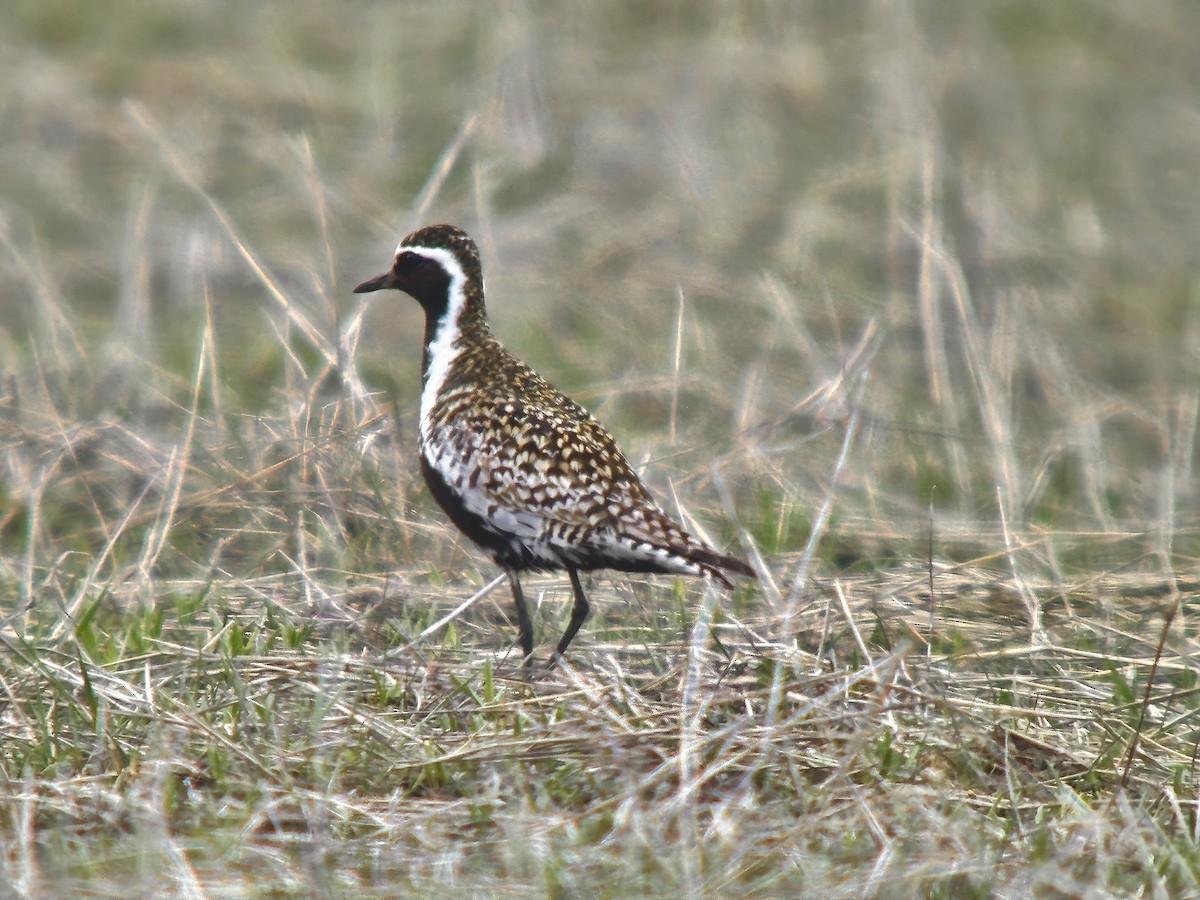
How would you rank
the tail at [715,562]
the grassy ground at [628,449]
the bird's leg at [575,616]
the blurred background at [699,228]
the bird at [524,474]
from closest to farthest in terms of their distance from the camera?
the grassy ground at [628,449], the tail at [715,562], the bird at [524,474], the bird's leg at [575,616], the blurred background at [699,228]

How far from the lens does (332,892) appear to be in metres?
3.28

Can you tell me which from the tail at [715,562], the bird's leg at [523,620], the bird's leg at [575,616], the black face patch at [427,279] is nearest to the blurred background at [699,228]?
the black face patch at [427,279]

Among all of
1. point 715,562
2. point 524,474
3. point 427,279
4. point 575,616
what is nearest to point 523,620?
point 575,616

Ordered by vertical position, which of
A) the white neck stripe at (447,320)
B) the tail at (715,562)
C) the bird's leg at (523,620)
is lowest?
the bird's leg at (523,620)

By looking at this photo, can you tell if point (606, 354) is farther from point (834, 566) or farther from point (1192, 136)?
point (1192, 136)

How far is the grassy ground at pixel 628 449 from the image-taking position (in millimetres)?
3646

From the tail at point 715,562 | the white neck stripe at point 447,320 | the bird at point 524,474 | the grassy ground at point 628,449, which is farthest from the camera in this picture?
the white neck stripe at point 447,320

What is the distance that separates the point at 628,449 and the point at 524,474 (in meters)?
2.35

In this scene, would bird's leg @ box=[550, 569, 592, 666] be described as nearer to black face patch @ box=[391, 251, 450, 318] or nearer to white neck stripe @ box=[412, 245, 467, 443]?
white neck stripe @ box=[412, 245, 467, 443]

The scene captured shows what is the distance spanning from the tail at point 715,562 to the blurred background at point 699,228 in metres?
1.26

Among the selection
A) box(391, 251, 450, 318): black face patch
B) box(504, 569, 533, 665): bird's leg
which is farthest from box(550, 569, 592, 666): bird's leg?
box(391, 251, 450, 318): black face patch

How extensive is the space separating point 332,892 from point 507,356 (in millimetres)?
2158

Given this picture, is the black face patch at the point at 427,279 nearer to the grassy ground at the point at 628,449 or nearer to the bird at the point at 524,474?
the bird at the point at 524,474

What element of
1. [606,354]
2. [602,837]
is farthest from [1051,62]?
[602,837]
